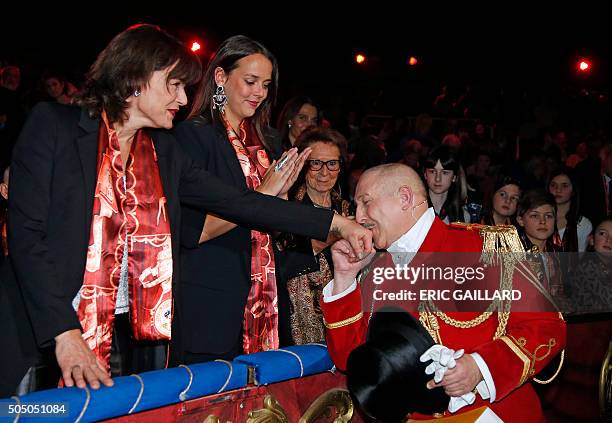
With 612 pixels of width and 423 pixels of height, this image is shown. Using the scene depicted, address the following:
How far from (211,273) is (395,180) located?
83 centimetres

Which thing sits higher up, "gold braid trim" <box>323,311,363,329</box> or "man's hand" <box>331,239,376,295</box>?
"man's hand" <box>331,239,376,295</box>

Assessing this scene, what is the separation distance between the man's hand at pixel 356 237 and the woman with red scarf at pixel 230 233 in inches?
17.1

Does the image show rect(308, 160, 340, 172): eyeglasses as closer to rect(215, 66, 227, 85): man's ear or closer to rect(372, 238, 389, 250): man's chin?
rect(215, 66, 227, 85): man's ear

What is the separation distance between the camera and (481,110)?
14.1 meters

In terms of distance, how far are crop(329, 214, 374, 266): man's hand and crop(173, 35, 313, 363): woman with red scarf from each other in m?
0.43

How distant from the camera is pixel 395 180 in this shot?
2982 mm

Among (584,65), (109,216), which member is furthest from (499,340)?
(584,65)

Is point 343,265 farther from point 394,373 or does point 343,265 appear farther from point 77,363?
point 77,363

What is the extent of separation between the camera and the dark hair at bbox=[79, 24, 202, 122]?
2615mm

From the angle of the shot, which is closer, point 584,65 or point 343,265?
point 343,265

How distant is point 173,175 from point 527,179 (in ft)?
19.8

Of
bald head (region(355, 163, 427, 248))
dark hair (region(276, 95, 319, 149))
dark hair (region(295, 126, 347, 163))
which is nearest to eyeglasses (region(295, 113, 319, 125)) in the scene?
dark hair (region(276, 95, 319, 149))

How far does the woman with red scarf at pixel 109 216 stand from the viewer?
2.29 meters

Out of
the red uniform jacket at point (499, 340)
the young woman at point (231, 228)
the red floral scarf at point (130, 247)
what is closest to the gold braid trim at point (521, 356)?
the red uniform jacket at point (499, 340)
